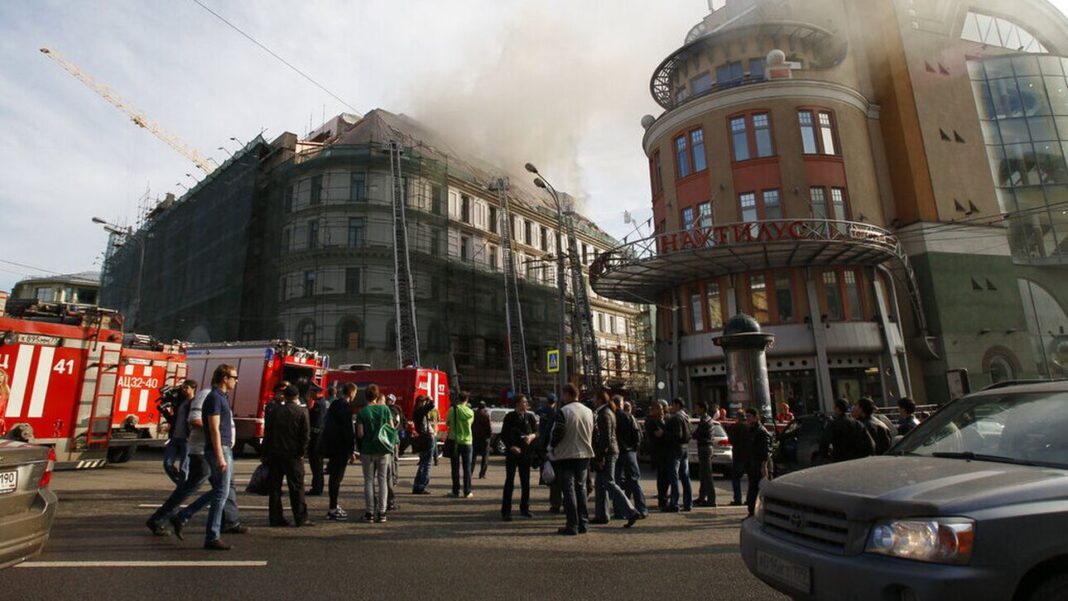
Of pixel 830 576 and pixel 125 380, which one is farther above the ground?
pixel 125 380

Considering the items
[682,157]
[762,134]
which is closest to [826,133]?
[762,134]

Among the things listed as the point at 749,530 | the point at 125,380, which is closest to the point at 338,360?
the point at 125,380

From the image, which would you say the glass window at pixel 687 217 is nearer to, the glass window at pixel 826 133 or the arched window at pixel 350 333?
the glass window at pixel 826 133

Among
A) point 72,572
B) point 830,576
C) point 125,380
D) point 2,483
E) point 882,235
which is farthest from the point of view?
point 882,235

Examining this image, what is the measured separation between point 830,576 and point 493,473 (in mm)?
12943

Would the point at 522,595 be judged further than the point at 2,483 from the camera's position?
Yes

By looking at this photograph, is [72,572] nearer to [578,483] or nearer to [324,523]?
[324,523]

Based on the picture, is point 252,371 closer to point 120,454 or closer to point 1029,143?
point 120,454

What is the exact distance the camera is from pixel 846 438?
25.3 ft

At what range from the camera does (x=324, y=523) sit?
7672 mm

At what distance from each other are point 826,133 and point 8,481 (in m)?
32.2

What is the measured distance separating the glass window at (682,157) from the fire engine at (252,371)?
20970 mm

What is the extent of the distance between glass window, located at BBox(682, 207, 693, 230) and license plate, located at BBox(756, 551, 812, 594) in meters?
27.1

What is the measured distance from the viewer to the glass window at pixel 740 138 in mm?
28672
